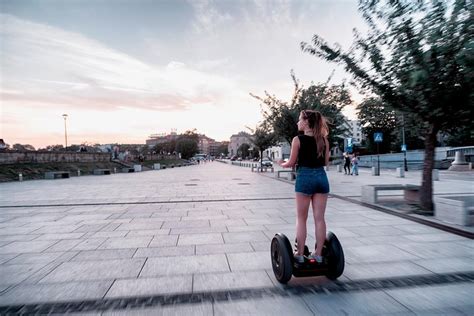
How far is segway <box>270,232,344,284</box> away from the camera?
11.4ft

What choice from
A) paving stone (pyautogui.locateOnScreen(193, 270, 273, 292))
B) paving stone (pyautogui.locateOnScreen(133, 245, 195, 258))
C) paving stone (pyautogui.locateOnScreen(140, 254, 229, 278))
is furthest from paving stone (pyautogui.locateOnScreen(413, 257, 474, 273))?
paving stone (pyautogui.locateOnScreen(133, 245, 195, 258))

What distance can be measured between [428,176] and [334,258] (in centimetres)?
567

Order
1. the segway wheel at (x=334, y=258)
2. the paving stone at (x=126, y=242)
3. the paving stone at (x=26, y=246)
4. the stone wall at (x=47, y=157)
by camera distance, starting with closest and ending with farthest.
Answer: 1. the segway wheel at (x=334, y=258)
2. the paving stone at (x=26, y=246)
3. the paving stone at (x=126, y=242)
4. the stone wall at (x=47, y=157)

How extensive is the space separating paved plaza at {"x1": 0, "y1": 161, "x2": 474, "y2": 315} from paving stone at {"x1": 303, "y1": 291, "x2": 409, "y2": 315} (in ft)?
0.04

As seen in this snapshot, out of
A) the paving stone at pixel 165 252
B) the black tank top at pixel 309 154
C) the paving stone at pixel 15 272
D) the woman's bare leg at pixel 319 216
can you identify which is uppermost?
the black tank top at pixel 309 154

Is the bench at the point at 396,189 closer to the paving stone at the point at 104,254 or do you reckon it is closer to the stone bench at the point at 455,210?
the stone bench at the point at 455,210

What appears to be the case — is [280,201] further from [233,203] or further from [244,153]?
[244,153]

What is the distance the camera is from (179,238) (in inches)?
227

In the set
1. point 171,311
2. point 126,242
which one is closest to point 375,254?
point 171,311

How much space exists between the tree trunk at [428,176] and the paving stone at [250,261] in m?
5.27

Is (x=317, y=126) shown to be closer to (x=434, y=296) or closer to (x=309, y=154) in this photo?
(x=309, y=154)

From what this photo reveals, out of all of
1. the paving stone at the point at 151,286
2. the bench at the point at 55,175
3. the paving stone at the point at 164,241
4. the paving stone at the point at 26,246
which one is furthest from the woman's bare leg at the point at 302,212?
the bench at the point at 55,175

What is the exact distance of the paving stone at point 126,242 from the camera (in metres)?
5.31

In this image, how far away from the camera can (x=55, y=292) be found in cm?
351
